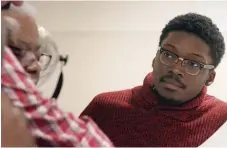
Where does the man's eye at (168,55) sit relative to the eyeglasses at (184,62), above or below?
above

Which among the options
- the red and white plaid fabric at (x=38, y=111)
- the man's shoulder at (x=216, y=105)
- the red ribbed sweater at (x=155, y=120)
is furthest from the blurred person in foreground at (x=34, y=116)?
the man's shoulder at (x=216, y=105)

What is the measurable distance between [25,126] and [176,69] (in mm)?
464

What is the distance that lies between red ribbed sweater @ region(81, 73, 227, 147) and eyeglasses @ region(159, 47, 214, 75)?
0.11 meters

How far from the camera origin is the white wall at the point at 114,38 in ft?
3.41

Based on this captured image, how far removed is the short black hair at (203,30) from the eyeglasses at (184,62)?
58 mm

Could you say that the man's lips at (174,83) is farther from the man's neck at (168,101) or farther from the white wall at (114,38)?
the white wall at (114,38)

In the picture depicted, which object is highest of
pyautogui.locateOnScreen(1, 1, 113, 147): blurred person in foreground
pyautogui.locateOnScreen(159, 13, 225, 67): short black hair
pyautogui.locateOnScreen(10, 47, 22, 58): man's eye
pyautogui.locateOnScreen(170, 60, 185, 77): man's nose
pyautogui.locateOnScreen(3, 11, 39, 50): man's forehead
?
pyautogui.locateOnScreen(159, 13, 225, 67): short black hair

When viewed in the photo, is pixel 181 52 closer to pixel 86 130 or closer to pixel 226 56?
pixel 226 56

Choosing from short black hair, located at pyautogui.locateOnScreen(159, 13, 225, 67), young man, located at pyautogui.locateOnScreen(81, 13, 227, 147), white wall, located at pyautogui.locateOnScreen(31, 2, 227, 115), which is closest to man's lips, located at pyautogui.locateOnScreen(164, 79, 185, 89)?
young man, located at pyautogui.locateOnScreen(81, 13, 227, 147)

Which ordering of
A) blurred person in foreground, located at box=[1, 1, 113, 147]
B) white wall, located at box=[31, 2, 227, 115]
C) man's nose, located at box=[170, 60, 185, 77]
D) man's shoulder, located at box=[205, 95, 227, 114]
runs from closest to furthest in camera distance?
blurred person in foreground, located at box=[1, 1, 113, 147] < man's nose, located at box=[170, 60, 185, 77] < man's shoulder, located at box=[205, 95, 227, 114] < white wall, located at box=[31, 2, 227, 115]

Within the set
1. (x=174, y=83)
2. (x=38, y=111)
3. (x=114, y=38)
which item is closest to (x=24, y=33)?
(x=38, y=111)

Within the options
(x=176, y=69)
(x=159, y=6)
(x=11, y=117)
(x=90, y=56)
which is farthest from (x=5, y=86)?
(x=159, y=6)

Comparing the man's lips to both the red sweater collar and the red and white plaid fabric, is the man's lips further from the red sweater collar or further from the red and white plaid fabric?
the red and white plaid fabric

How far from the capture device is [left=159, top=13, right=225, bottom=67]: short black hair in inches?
31.3
